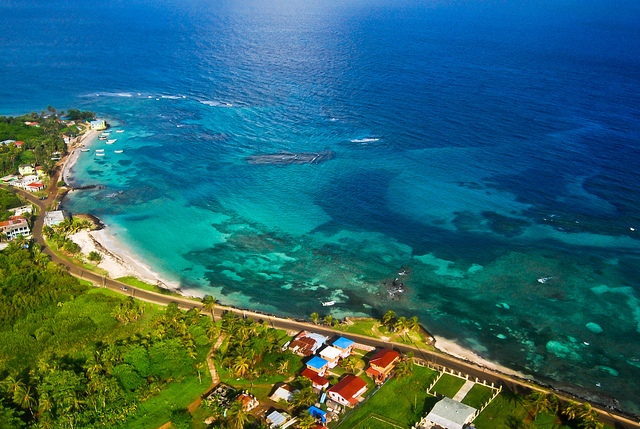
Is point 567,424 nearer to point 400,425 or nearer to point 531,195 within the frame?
point 400,425

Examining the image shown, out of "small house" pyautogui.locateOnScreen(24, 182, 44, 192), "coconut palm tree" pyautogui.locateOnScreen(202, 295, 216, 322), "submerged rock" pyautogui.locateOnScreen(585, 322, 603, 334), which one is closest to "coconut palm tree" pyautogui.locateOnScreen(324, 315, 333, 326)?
"coconut palm tree" pyautogui.locateOnScreen(202, 295, 216, 322)

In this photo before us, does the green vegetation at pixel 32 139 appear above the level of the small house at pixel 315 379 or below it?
above

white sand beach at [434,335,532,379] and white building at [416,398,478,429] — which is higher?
white building at [416,398,478,429]

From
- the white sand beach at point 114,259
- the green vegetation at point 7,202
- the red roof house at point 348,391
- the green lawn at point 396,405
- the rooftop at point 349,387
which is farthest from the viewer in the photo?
the green vegetation at point 7,202

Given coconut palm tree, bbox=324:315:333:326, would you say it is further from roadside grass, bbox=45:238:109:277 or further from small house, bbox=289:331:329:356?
roadside grass, bbox=45:238:109:277

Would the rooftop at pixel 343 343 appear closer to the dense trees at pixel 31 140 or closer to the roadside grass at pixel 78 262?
the roadside grass at pixel 78 262

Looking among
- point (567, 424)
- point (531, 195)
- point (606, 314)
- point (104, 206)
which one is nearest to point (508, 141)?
point (531, 195)

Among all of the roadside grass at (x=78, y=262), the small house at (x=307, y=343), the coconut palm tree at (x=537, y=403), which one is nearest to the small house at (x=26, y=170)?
the roadside grass at (x=78, y=262)
